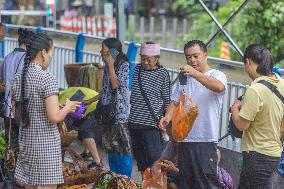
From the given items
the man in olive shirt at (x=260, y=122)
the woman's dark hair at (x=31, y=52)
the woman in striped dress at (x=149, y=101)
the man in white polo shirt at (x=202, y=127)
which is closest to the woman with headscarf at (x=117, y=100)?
the woman in striped dress at (x=149, y=101)

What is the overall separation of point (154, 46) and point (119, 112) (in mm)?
923

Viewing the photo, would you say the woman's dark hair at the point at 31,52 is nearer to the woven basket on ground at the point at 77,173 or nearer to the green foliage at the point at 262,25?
the woven basket on ground at the point at 77,173

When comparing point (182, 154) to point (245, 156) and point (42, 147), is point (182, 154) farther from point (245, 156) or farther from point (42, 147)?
point (42, 147)

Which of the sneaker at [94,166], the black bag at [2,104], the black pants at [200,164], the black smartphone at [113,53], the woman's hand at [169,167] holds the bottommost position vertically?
the sneaker at [94,166]

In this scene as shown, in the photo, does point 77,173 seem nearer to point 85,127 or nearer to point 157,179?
point 85,127

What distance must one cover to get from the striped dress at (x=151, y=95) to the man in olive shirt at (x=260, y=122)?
1595mm

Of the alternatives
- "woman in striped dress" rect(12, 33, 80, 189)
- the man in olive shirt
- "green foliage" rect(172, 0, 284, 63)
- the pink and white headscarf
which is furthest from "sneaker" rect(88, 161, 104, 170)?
"green foliage" rect(172, 0, 284, 63)

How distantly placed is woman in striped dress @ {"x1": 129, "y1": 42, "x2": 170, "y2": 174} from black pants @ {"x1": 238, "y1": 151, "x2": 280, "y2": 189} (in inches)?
65.6

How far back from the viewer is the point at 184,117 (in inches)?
215

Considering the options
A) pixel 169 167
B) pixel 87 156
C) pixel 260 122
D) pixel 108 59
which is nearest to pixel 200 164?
pixel 169 167

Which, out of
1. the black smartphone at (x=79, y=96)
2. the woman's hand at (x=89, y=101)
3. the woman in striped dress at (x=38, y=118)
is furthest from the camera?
the woman's hand at (x=89, y=101)

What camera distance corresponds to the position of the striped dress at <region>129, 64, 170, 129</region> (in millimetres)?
6547

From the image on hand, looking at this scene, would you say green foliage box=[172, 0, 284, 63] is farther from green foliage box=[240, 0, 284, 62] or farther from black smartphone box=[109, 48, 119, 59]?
black smartphone box=[109, 48, 119, 59]

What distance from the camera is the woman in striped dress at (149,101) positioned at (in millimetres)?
6543
